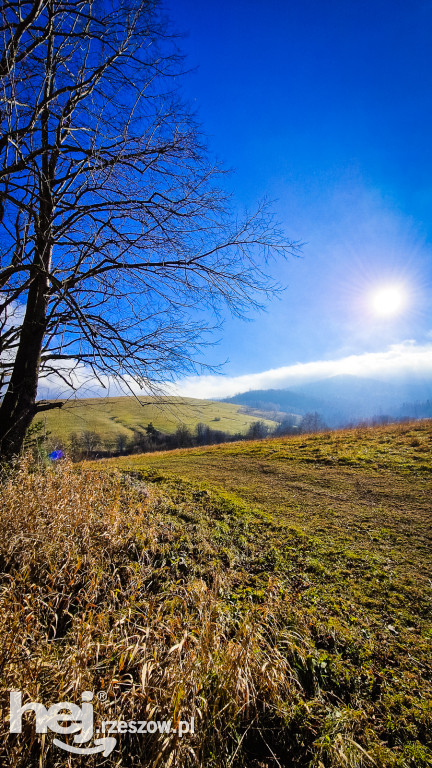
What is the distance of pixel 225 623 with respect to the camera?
Answer: 9.27 feet

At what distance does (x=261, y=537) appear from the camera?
509 cm

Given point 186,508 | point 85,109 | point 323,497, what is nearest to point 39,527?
point 186,508

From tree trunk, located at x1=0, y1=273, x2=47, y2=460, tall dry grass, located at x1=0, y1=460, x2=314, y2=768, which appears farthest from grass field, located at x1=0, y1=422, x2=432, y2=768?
tree trunk, located at x1=0, y1=273, x2=47, y2=460

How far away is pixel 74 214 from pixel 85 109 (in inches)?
43.4

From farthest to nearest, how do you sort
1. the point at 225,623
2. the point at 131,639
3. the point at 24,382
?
the point at 24,382 < the point at 225,623 < the point at 131,639

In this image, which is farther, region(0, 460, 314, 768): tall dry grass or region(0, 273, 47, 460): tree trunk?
region(0, 273, 47, 460): tree trunk

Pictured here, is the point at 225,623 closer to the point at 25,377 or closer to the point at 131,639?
the point at 131,639

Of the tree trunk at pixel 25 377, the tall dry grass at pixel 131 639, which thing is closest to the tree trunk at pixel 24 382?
the tree trunk at pixel 25 377

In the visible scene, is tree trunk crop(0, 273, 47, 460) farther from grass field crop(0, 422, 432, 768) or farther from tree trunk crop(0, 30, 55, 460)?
grass field crop(0, 422, 432, 768)

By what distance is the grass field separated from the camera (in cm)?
189

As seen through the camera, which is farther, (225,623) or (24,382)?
(24,382)

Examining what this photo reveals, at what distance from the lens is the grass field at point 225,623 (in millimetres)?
1891

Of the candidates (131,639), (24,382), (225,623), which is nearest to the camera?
(131,639)

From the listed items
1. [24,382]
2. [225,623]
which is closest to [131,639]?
[225,623]
